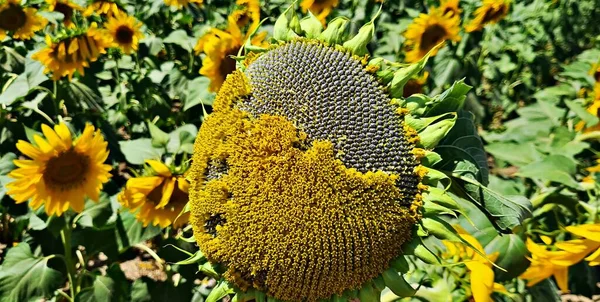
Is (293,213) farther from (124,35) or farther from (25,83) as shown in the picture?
(124,35)

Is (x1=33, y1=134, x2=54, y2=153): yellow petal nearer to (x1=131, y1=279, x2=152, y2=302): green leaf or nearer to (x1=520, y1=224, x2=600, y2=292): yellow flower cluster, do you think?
(x1=131, y1=279, x2=152, y2=302): green leaf

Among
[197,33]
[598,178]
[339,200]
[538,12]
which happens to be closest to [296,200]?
[339,200]

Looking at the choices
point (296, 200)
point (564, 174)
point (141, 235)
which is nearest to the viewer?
point (296, 200)

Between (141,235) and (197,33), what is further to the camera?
(197,33)

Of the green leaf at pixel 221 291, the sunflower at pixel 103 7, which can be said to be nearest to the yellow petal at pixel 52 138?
the green leaf at pixel 221 291

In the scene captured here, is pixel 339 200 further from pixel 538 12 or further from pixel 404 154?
pixel 538 12

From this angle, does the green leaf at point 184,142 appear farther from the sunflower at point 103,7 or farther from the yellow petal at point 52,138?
the sunflower at point 103,7

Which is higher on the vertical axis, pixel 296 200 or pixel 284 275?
pixel 296 200

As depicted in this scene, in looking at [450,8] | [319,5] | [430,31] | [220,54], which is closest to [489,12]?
[450,8]
